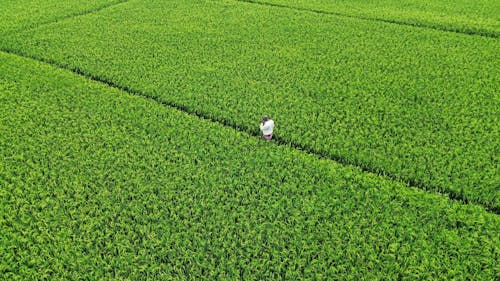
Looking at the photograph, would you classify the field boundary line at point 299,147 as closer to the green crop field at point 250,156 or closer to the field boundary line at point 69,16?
the green crop field at point 250,156

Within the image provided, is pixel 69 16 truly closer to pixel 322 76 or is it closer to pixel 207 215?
pixel 322 76

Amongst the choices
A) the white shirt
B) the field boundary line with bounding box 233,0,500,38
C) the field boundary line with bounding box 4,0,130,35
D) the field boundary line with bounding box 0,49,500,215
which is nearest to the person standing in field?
the white shirt

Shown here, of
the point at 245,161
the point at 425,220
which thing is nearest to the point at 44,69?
the point at 245,161

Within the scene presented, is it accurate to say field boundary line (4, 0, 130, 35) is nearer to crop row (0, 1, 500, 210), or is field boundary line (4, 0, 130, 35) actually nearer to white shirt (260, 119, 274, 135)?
crop row (0, 1, 500, 210)

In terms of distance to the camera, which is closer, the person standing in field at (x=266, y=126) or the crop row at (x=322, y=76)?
the crop row at (x=322, y=76)

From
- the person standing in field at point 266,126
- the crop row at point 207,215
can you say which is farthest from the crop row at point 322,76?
the crop row at point 207,215

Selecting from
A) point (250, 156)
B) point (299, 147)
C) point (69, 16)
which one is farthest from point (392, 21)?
point (69, 16)
